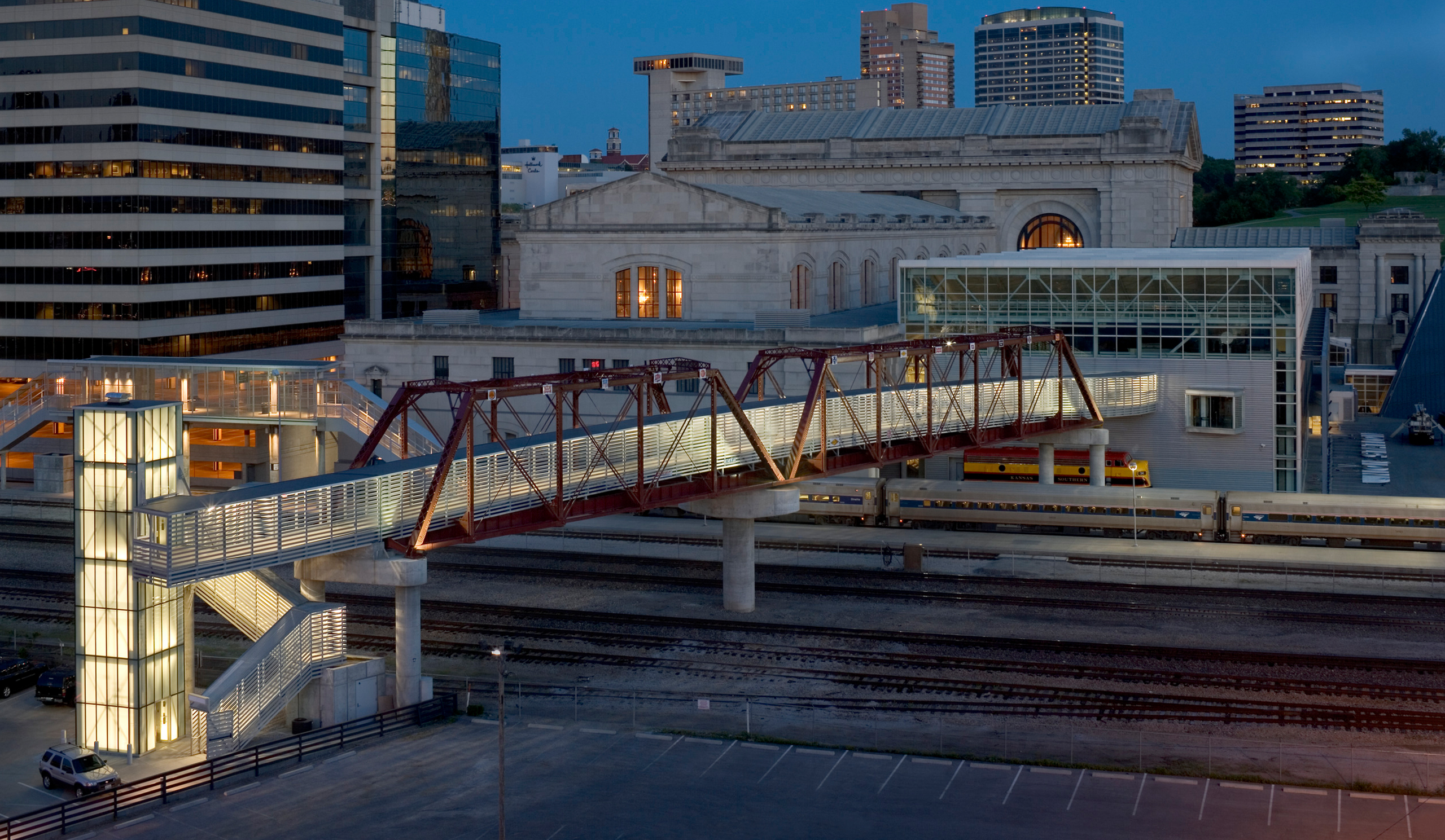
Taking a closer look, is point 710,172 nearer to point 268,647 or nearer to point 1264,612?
point 1264,612

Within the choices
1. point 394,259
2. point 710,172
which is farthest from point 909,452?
point 394,259

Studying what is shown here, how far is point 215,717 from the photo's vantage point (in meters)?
40.4

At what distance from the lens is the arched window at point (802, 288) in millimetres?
91812

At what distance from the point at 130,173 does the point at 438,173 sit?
50.4 metres

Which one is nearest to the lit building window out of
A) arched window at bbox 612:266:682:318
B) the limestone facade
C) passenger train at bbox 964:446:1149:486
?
arched window at bbox 612:266:682:318

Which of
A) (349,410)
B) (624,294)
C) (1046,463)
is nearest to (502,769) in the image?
(349,410)

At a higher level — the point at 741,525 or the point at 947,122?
the point at 947,122

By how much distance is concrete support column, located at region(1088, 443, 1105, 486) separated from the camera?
7462 cm

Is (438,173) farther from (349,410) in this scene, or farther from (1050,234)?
(349,410)

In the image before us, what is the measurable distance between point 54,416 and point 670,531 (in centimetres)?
3203

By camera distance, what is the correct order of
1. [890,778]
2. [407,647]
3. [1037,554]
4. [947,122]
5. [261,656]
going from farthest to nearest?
[947,122] → [1037,554] → [407,647] → [261,656] → [890,778]

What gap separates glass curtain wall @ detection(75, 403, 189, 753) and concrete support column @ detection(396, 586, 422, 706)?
5.63 meters

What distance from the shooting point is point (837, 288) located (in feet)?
324

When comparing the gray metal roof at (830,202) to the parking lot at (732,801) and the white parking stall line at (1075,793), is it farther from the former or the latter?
the white parking stall line at (1075,793)
